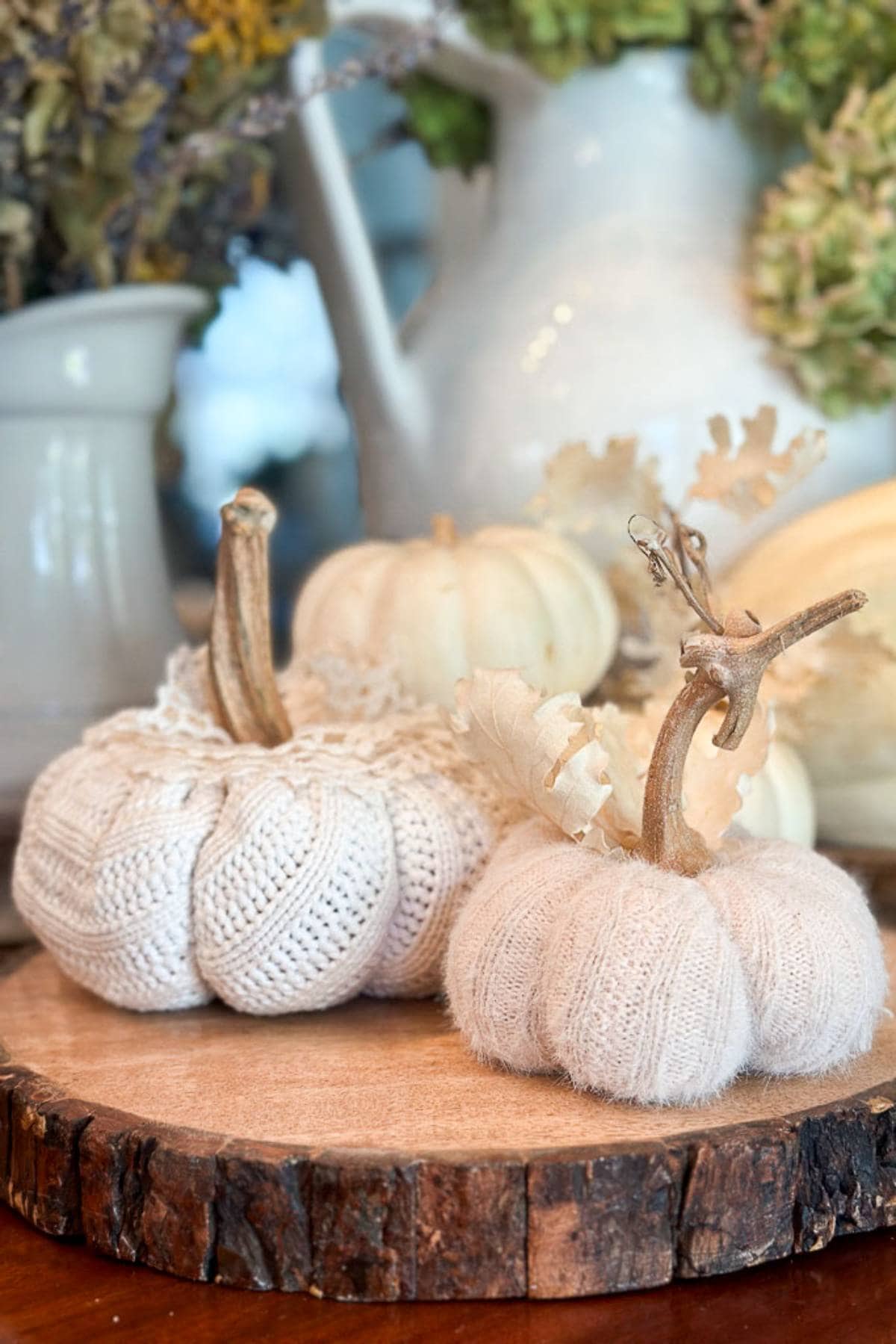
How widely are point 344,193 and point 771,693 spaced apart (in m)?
0.42

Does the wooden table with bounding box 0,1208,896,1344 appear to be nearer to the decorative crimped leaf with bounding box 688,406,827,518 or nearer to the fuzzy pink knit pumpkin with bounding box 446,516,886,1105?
the fuzzy pink knit pumpkin with bounding box 446,516,886,1105

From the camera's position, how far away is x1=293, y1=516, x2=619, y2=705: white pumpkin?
743 mm

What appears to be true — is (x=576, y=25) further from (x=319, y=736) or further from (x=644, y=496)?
(x=319, y=736)

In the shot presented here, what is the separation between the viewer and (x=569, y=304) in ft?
2.90

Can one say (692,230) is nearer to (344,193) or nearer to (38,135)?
(344,193)

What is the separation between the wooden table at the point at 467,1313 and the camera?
43 cm

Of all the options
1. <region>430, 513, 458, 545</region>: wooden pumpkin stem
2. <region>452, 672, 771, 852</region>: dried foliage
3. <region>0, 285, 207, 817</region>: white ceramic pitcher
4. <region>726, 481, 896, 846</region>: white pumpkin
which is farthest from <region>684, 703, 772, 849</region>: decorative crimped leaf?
<region>0, 285, 207, 817</region>: white ceramic pitcher

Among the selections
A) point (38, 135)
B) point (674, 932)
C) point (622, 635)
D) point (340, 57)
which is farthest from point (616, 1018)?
point (340, 57)

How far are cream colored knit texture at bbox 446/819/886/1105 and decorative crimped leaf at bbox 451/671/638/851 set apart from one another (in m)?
0.02

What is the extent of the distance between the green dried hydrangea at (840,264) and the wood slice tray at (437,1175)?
1.48 ft

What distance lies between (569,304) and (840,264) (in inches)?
6.0

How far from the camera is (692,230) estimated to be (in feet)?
2.93

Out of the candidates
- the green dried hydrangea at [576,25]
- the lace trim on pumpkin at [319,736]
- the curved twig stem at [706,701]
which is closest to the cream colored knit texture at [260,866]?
the lace trim on pumpkin at [319,736]

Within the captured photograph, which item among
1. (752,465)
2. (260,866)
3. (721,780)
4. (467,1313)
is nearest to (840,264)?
(752,465)
